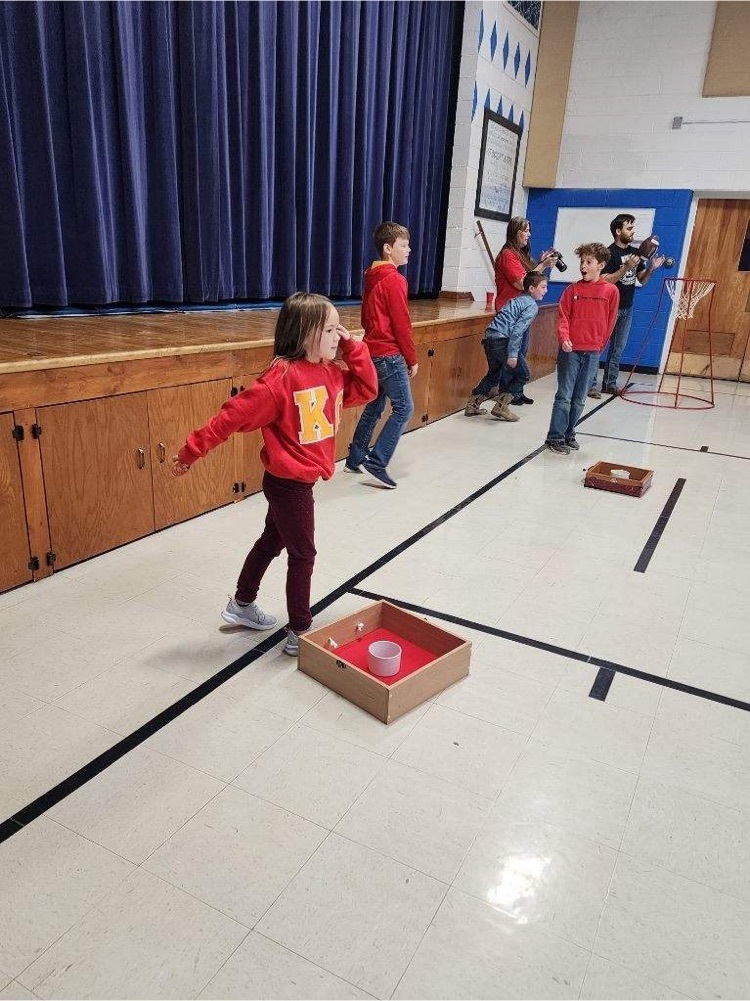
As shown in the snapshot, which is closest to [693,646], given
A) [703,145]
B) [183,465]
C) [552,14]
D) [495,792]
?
[495,792]

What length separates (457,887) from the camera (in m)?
1.33

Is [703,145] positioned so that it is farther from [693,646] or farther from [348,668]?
[348,668]

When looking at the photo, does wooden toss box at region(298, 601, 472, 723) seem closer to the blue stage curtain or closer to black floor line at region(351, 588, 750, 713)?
black floor line at region(351, 588, 750, 713)

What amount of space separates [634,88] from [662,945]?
7846 millimetres

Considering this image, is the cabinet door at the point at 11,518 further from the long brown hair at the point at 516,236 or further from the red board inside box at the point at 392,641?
the long brown hair at the point at 516,236

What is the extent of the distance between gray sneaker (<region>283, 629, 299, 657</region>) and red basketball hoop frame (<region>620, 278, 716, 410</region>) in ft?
15.6

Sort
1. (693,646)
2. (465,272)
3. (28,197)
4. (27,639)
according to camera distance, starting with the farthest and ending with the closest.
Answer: (465,272), (28,197), (693,646), (27,639)

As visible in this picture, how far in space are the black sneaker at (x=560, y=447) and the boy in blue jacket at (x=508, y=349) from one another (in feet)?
2.06

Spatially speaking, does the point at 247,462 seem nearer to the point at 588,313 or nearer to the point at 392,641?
the point at 392,641

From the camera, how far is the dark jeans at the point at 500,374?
4988mm

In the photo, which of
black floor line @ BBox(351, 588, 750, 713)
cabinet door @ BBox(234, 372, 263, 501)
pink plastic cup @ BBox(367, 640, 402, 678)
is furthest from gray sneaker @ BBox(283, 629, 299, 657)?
cabinet door @ BBox(234, 372, 263, 501)

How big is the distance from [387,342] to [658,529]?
1529 millimetres

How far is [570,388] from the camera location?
13.9 ft

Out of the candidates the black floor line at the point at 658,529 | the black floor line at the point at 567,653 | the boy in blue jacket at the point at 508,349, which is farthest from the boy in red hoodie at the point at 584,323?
the black floor line at the point at 567,653
